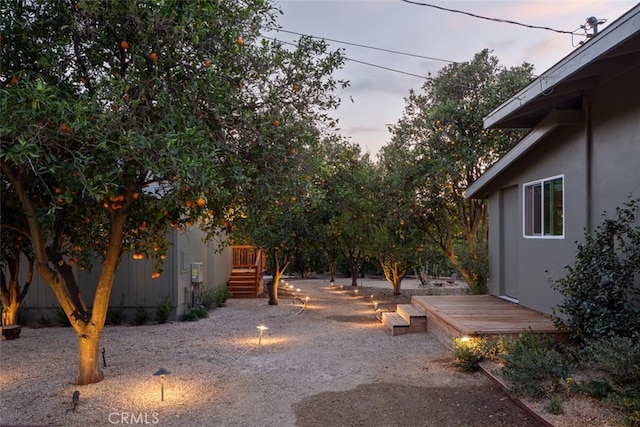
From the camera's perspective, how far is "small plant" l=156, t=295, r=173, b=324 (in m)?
11.2

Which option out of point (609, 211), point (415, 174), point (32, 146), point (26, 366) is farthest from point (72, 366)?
point (415, 174)

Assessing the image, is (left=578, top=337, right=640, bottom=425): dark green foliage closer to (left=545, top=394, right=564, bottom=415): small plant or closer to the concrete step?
(left=545, top=394, right=564, bottom=415): small plant

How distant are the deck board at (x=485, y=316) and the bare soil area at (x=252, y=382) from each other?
0.54 meters

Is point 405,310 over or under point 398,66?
under

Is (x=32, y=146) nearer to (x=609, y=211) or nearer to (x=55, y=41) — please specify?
(x=55, y=41)

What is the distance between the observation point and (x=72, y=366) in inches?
285

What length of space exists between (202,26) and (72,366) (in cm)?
529

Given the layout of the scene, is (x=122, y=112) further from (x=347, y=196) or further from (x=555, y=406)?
(x=347, y=196)

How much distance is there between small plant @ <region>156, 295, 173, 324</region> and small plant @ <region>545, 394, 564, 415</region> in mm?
8816

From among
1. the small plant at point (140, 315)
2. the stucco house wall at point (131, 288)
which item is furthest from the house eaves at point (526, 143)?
the small plant at point (140, 315)

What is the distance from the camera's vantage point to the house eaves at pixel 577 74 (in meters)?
5.22

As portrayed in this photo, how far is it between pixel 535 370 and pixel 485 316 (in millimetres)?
3106

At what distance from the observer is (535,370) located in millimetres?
5156

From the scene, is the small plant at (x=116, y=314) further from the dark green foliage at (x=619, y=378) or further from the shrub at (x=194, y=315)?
the dark green foliage at (x=619, y=378)
